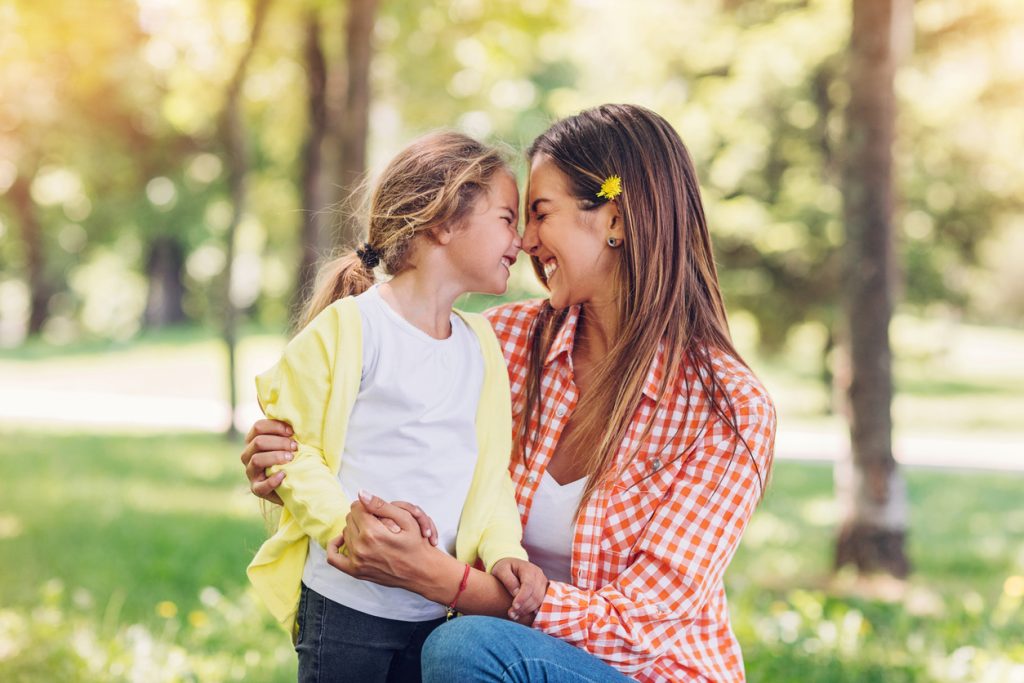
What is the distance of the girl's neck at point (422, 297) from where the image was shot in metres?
2.50

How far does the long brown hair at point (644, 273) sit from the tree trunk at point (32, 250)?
25301 millimetres

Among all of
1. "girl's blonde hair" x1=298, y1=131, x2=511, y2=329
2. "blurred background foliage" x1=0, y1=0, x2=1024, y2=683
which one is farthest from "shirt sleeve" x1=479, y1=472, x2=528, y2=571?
"blurred background foliage" x1=0, y1=0, x2=1024, y2=683

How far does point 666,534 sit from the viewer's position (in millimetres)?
2338

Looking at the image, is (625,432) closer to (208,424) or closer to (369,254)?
(369,254)

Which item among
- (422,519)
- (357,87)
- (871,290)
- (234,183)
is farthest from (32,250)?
(422,519)

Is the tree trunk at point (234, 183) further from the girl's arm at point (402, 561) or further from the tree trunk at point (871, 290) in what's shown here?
the girl's arm at point (402, 561)

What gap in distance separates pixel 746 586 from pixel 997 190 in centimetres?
999

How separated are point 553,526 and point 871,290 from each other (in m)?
3.44

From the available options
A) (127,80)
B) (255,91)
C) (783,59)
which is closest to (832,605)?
(783,59)

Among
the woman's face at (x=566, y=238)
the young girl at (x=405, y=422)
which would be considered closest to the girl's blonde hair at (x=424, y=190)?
the young girl at (x=405, y=422)

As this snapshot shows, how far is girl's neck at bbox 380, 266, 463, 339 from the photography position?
8.21ft

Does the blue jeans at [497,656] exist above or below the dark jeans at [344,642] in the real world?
above

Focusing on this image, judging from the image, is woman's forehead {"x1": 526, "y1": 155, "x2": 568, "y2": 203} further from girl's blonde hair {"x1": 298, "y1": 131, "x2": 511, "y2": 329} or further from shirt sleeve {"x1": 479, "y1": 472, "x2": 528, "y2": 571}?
shirt sleeve {"x1": 479, "y1": 472, "x2": 528, "y2": 571}

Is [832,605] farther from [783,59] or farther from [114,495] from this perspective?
[783,59]
